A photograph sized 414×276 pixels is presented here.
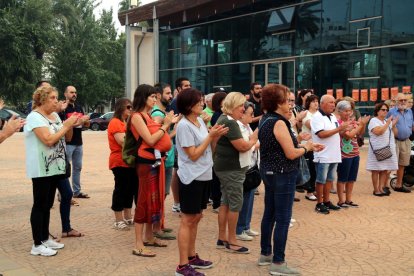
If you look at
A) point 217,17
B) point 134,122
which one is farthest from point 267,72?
point 134,122

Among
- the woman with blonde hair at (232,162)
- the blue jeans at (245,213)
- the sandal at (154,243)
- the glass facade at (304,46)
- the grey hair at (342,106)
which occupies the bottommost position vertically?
the sandal at (154,243)

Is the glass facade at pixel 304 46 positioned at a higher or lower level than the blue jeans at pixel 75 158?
higher

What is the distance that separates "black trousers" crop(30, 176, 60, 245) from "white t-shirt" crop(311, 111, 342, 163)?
12.2 ft

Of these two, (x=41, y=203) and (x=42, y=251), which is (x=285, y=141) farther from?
(x=42, y=251)

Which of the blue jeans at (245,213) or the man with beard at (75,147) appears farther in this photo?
the man with beard at (75,147)

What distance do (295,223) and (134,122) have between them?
284 centimetres

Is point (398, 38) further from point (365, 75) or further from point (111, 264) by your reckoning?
point (111, 264)

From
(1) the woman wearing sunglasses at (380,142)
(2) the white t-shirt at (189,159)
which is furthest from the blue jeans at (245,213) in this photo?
(1) the woman wearing sunglasses at (380,142)

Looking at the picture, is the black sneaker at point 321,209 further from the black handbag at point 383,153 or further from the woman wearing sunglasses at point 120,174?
the woman wearing sunglasses at point 120,174

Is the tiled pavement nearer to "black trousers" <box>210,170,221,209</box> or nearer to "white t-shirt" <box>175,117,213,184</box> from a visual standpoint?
"black trousers" <box>210,170,221,209</box>

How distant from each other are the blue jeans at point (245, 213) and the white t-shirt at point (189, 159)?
1.32 metres

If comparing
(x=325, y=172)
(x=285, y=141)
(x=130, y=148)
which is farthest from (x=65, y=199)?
(x=325, y=172)

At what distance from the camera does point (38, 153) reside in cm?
512

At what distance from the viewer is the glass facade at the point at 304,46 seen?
16.0 metres
